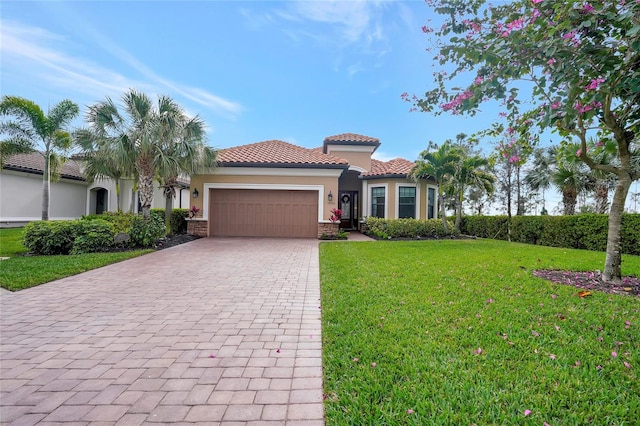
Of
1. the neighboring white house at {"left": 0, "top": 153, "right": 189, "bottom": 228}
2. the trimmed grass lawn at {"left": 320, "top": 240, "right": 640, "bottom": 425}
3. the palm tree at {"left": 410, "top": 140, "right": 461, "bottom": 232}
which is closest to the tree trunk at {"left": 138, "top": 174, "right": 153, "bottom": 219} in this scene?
the neighboring white house at {"left": 0, "top": 153, "right": 189, "bottom": 228}

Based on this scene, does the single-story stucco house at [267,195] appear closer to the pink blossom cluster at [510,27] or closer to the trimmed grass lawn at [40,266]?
the trimmed grass lawn at [40,266]

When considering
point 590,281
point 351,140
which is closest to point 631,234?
point 590,281

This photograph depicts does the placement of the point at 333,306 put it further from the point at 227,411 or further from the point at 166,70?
the point at 166,70

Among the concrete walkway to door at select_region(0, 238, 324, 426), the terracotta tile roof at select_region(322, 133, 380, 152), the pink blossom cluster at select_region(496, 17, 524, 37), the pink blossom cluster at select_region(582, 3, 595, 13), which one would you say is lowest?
the concrete walkway to door at select_region(0, 238, 324, 426)

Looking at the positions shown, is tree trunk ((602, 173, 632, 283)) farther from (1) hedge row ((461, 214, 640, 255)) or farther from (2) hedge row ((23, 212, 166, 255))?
(2) hedge row ((23, 212, 166, 255))

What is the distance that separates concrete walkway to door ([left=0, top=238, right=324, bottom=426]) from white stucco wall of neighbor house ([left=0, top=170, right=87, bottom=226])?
14.1 m

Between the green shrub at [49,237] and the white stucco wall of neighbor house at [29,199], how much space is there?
29.6ft

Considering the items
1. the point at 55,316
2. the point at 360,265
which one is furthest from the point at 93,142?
the point at 360,265

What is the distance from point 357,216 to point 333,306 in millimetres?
14722

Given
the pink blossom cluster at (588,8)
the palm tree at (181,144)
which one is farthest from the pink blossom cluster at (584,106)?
the palm tree at (181,144)

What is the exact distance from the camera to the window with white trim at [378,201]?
1684 cm

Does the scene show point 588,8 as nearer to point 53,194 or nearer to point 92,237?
point 92,237

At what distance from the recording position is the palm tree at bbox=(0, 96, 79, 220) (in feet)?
39.0

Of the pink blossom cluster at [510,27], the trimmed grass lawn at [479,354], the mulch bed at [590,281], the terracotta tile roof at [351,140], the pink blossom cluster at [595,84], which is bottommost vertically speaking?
the trimmed grass lawn at [479,354]
